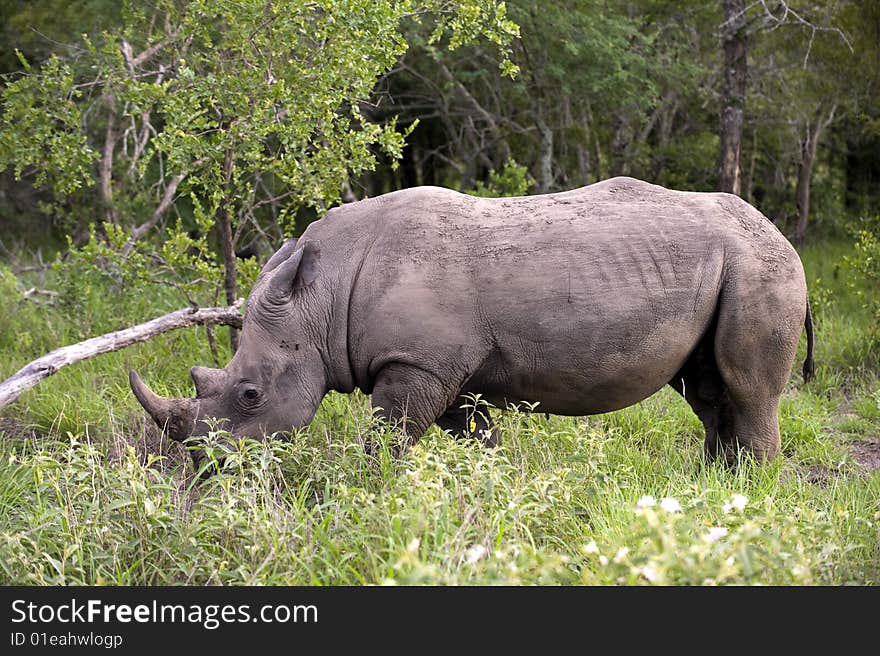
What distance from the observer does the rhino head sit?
474 cm

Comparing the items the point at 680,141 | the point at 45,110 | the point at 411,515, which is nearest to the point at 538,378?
the point at 411,515

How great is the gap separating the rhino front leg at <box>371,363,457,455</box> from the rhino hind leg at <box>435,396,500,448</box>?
339 millimetres

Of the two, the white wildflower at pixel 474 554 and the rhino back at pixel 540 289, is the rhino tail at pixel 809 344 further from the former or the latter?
the white wildflower at pixel 474 554

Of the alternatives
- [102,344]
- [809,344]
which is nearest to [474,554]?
[809,344]

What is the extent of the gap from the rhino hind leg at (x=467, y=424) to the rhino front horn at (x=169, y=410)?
4.10ft

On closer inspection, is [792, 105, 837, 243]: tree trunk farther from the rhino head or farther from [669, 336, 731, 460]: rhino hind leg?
the rhino head

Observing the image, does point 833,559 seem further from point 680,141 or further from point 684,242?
point 680,141

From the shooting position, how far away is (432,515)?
3709 millimetres

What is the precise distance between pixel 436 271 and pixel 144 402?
1.54 metres

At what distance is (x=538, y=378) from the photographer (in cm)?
475

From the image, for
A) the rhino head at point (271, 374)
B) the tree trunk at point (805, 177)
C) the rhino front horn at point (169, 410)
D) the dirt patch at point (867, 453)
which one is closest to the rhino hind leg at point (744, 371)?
the dirt patch at point (867, 453)

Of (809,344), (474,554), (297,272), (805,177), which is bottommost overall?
(805,177)

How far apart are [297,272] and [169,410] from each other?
0.90 meters

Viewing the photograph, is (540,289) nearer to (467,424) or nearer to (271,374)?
(467,424)
